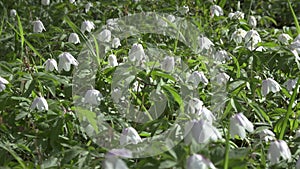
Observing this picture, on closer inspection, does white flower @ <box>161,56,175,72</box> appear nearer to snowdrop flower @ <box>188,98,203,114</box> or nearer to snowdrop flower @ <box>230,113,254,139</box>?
snowdrop flower @ <box>188,98,203,114</box>

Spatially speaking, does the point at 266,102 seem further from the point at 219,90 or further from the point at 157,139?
the point at 157,139

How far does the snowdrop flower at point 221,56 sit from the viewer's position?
249cm

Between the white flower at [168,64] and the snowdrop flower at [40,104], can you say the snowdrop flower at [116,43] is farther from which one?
the snowdrop flower at [40,104]

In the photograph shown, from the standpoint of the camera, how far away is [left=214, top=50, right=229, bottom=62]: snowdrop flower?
2494 millimetres

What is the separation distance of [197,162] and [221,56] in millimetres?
1254

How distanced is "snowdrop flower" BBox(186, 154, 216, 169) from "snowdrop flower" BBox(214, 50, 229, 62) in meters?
1.22

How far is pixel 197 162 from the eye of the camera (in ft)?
4.25

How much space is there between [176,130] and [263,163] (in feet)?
0.88

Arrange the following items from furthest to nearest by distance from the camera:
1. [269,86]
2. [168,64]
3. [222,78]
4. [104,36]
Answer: [104,36], [222,78], [168,64], [269,86]

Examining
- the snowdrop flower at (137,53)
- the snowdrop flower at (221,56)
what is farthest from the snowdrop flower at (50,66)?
the snowdrop flower at (221,56)

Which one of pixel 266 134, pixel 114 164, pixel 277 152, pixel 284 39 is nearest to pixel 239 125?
pixel 277 152

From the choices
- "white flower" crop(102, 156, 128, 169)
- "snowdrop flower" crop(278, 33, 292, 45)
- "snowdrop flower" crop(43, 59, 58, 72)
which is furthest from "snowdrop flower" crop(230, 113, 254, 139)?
"snowdrop flower" crop(278, 33, 292, 45)

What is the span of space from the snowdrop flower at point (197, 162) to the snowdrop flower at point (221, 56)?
3.99 feet

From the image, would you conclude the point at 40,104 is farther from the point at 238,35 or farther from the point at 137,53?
the point at 238,35
